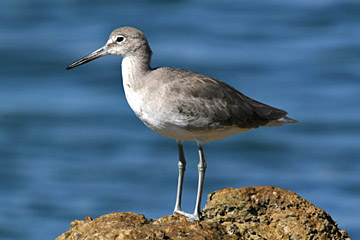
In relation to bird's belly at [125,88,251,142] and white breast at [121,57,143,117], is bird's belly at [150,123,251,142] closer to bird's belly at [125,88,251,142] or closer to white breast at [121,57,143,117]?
bird's belly at [125,88,251,142]

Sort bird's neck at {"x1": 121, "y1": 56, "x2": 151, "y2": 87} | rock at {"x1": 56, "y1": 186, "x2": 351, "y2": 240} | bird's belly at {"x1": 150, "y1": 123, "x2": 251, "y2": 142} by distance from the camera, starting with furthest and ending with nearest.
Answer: bird's neck at {"x1": 121, "y1": 56, "x2": 151, "y2": 87}, bird's belly at {"x1": 150, "y1": 123, "x2": 251, "y2": 142}, rock at {"x1": 56, "y1": 186, "x2": 351, "y2": 240}

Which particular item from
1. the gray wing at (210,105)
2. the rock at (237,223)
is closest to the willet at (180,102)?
the gray wing at (210,105)

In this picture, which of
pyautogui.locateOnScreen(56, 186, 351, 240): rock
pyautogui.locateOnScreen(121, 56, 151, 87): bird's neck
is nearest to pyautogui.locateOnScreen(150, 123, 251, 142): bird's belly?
pyautogui.locateOnScreen(121, 56, 151, 87): bird's neck

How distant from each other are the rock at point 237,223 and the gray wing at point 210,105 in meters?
1.30

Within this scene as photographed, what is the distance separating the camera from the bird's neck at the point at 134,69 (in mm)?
10453

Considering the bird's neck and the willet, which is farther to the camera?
the bird's neck

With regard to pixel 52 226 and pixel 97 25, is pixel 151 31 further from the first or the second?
pixel 52 226

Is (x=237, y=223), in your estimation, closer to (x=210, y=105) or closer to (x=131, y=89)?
(x=210, y=105)

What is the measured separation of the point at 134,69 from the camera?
417 inches

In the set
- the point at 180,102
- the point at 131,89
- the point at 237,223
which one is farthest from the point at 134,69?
the point at 237,223

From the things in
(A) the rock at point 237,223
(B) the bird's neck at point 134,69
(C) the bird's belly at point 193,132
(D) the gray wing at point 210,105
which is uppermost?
(B) the bird's neck at point 134,69

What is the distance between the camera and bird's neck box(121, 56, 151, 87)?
10453mm

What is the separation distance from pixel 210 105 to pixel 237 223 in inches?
81.9

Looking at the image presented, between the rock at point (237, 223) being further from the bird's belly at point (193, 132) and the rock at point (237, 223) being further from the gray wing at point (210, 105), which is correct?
the gray wing at point (210, 105)
